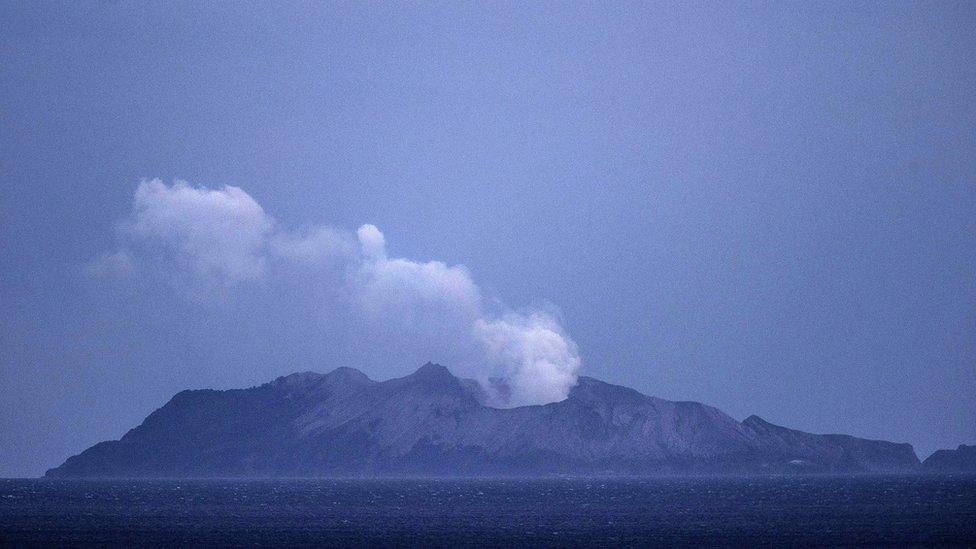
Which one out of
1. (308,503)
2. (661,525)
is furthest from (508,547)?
(308,503)

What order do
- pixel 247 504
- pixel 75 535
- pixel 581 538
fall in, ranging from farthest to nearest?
pixel 247 504, pixel 75 535, pixel 581 538

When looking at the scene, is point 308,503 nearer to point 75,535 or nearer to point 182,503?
point 182,503

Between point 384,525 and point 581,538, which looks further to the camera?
point 384,525

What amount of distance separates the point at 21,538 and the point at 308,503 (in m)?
76.4

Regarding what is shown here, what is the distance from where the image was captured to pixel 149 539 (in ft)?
311

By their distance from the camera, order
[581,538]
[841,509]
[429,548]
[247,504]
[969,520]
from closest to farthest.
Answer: [429,548] < [581,538] < [969,520] < [841,509] < [247,504]

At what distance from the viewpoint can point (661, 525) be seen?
358 ft

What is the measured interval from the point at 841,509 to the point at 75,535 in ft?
293

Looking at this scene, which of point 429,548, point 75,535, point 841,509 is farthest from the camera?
point 841,509

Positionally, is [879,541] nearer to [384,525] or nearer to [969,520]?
[969,520]

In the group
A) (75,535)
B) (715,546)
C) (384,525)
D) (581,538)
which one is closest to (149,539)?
(75,535)

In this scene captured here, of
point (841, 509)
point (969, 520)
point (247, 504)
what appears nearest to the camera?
point (969, 520)

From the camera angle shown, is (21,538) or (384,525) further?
(384,525)

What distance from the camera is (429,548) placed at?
85.1 meters
